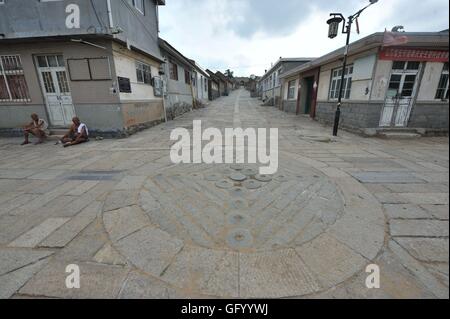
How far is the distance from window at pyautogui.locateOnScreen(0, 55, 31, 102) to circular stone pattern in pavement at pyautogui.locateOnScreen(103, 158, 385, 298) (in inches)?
322

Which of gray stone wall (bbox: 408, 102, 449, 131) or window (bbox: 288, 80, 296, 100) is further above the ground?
window (bbox: 288, 80, 296, 100)

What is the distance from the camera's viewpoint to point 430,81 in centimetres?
780

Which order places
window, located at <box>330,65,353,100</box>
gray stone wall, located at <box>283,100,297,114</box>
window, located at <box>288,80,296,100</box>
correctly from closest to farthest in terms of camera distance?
window, located at <box>330,65,353,100</box>, gray stone wall, located at <box>283,100,297,114</box>, window, located at <box>288,80,296,100</box>

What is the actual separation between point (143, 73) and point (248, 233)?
9.85 metres

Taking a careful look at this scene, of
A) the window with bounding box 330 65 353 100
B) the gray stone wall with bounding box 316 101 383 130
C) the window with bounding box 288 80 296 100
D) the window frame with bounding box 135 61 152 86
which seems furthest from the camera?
the window with bounding box 288 80 296 100

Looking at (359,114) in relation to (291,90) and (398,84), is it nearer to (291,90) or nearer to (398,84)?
(398,84)

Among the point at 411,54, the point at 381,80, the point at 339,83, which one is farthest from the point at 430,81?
the point at 339,83

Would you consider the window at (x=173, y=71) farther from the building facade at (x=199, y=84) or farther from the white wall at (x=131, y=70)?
the building facade at (x=199, y=84)

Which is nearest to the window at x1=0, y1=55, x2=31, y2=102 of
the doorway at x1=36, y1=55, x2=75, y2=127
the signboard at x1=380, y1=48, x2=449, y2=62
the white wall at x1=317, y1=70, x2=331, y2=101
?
the doorway at x1=36, y1=55, x2=75, y2=127

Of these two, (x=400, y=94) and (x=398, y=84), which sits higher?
(x=398, y=84)

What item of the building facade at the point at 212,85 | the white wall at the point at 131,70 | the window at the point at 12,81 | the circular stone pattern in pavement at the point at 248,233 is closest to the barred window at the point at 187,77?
the white wall at the point at 131,70

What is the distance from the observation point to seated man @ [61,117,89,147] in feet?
23.0

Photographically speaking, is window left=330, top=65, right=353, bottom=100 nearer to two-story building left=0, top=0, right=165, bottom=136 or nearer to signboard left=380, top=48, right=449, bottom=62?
signboard left=380, top=48, right=449, bottom=62
